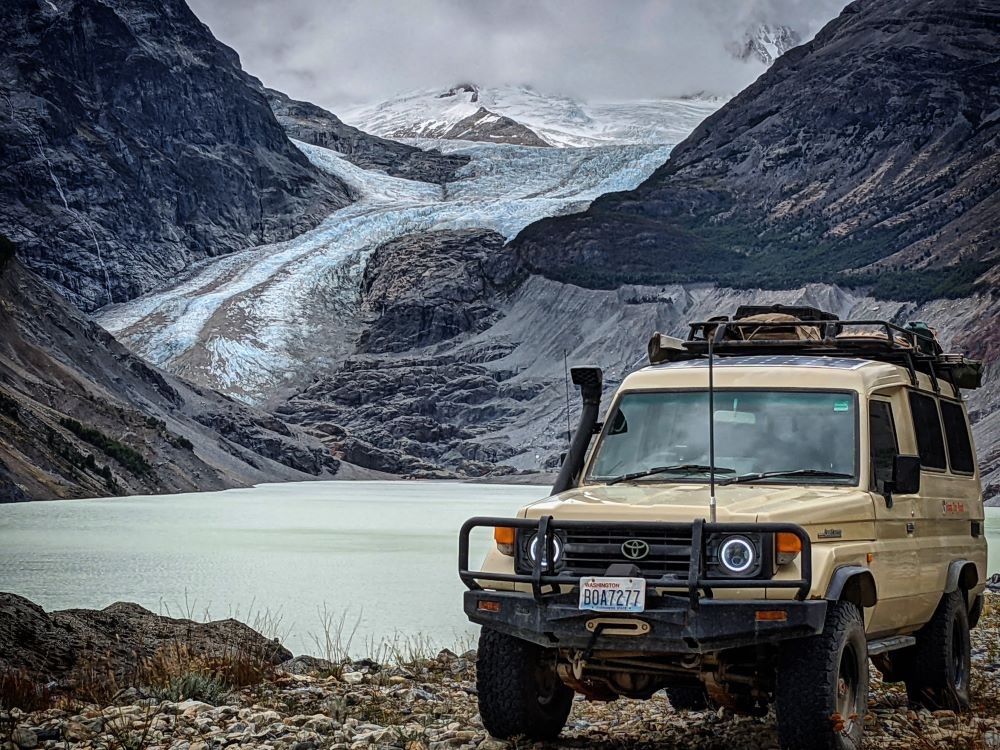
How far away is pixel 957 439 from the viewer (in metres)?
10.1

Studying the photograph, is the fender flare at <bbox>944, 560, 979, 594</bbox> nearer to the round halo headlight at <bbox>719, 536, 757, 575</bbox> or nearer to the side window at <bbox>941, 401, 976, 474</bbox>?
the side window at <bbox>941, 401, 976, 474</bbox>

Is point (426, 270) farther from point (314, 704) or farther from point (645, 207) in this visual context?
point (314, 704)

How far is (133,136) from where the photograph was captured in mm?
177625

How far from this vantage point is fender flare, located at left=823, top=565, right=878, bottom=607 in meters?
6.83

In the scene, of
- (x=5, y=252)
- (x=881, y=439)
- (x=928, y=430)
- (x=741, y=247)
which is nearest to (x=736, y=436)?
(x=881, y=439)

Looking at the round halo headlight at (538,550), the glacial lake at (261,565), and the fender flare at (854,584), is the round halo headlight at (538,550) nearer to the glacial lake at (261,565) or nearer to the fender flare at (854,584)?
the fender flare at (854,584)

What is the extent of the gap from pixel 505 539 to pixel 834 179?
142062 mm

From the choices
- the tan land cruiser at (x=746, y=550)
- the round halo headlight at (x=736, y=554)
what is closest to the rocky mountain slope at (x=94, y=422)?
the tan land cruiser at (x=746, y=550)

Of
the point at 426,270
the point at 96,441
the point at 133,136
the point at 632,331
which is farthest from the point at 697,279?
the point at 133,136

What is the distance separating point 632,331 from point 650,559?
113m

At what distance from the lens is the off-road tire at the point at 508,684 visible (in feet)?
24.4

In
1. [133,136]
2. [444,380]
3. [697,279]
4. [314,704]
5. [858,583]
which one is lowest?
[314,704]

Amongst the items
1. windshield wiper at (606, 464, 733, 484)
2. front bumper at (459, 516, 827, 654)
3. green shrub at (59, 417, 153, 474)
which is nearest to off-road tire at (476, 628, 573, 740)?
front bumper at (459, 516, 827, 654)

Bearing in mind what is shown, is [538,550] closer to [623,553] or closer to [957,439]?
[623,553]
